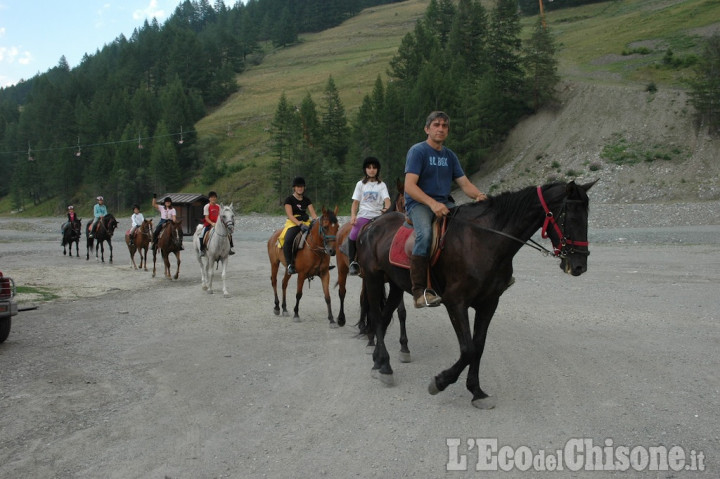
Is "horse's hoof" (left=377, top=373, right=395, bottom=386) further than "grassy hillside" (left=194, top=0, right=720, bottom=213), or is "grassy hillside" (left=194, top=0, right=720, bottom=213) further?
"grassy hillside" (left=194, top=0, right=720, bottom=213)

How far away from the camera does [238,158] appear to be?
95312 mm

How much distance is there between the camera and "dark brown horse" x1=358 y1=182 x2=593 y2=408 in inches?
229

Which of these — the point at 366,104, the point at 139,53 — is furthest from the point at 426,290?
the point at 139,53

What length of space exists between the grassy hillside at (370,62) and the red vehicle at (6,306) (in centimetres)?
6263

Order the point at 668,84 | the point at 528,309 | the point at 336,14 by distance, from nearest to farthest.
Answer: the point at 528,309
the point at 668,84
the point at 336,14

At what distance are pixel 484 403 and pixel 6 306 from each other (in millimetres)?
7879

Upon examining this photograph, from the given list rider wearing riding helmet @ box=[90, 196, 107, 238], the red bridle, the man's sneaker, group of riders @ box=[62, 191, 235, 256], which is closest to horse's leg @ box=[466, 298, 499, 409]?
the red bridle

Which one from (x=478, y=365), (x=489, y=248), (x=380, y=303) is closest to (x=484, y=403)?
(x=478, y=365)

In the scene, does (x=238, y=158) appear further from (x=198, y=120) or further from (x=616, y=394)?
(x=616, y=394)

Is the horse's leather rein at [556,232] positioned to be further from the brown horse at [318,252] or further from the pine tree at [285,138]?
the pine tree at [285,138]

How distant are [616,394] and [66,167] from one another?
119 meters

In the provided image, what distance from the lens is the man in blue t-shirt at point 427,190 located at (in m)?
6.50

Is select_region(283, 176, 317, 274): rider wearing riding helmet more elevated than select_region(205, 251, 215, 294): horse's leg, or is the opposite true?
select_region(283, 176, 317, 274): rider wearing riding helmet

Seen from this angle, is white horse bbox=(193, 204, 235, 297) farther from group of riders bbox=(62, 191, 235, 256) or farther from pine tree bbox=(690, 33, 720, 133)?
pine tree bbox=(690, 33, 720, 133)
